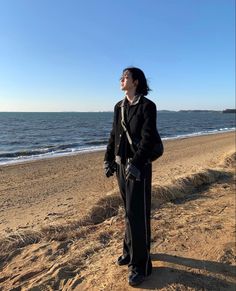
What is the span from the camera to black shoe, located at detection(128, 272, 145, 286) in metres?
3.50

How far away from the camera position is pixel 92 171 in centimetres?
1248

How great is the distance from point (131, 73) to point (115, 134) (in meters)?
0.64

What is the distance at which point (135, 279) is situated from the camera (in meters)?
3.52

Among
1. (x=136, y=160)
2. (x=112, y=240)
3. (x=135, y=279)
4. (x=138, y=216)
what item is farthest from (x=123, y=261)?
(x=136, y=160)

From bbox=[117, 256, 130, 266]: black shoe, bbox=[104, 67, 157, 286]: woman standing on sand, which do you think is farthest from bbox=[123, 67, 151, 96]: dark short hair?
bbox=[117, 256, 130, 266]: black shoe

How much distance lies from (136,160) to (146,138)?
0.22 metres

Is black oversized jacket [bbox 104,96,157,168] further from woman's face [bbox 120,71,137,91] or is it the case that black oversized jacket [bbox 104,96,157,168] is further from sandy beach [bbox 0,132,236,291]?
sandy beach [bbox 0,132,236,291]

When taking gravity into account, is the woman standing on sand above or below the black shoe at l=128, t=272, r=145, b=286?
above

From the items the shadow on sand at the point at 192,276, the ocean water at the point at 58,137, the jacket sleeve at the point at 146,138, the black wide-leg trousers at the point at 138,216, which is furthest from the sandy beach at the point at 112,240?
the ocean water at the point at 58,137

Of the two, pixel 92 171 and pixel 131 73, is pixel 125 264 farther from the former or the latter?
pixel 92 171

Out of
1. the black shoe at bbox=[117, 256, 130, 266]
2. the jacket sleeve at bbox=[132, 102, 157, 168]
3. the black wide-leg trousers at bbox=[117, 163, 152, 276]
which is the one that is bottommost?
the black shoe at bbox=[117, 256, 130, 266]

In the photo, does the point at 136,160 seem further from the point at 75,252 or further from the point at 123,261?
the point at 75,252

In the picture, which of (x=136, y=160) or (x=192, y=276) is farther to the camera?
(x=192, y=276)

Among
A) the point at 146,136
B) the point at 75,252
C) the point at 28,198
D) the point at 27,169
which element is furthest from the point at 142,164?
the point at 27,169
